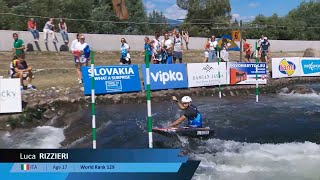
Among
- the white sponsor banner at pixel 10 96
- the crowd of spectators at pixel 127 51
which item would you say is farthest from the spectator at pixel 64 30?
the white sponsor banner at pixel 10 96

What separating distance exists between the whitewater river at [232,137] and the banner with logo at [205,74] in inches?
53.5

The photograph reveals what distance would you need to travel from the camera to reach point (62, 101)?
16.9 meters

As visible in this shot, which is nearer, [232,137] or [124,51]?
[232,137]

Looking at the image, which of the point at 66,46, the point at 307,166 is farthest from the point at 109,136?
the point at 66,46

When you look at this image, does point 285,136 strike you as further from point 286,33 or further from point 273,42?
point 286,33

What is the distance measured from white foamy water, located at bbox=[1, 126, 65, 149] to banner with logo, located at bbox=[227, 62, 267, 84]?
10748 mm

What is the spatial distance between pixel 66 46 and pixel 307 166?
19788mm

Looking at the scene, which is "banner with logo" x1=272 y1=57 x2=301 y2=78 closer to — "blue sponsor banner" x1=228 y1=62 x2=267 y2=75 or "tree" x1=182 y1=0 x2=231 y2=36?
"blue sponsor banner" x1=228 y1=62 x2=267 y2=75

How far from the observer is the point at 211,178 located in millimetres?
9148

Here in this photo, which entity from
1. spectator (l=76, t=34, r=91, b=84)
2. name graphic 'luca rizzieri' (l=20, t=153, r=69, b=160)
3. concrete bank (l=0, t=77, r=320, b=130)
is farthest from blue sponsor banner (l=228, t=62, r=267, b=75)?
name graphic 'luca rizzieri' (l=20, t=153, r=69, b=160)

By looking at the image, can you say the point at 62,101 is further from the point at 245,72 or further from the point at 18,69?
the point at 245,72

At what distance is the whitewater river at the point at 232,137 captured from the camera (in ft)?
32.4

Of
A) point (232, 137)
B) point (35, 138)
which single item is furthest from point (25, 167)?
point (232, 137)

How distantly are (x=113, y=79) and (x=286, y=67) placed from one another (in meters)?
11.9
